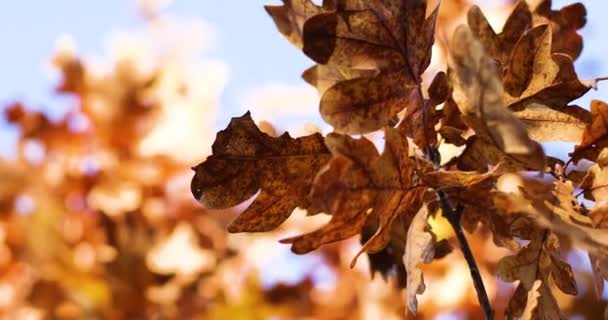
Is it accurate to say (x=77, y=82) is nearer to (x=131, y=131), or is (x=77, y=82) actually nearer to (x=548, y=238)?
(x=131, y=131)

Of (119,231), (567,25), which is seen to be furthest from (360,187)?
(119,231)

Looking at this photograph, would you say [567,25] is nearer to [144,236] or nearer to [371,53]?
[371,53]

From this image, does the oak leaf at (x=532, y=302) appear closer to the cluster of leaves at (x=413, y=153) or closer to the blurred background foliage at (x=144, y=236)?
the cluster of leaves at (x=413, y=153)

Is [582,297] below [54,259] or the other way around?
below

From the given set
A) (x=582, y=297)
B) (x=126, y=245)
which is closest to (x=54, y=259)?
(x=126, y=245)

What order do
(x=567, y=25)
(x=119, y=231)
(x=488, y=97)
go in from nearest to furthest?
1. (x=488, y=97)
2. (x=567, y=25)
3. (x=119, y=231)

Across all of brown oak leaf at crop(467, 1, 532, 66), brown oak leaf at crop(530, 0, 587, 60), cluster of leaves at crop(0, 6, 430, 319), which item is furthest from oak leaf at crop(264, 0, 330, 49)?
cluster of leaves at crop(0, 6, 430, 319)
